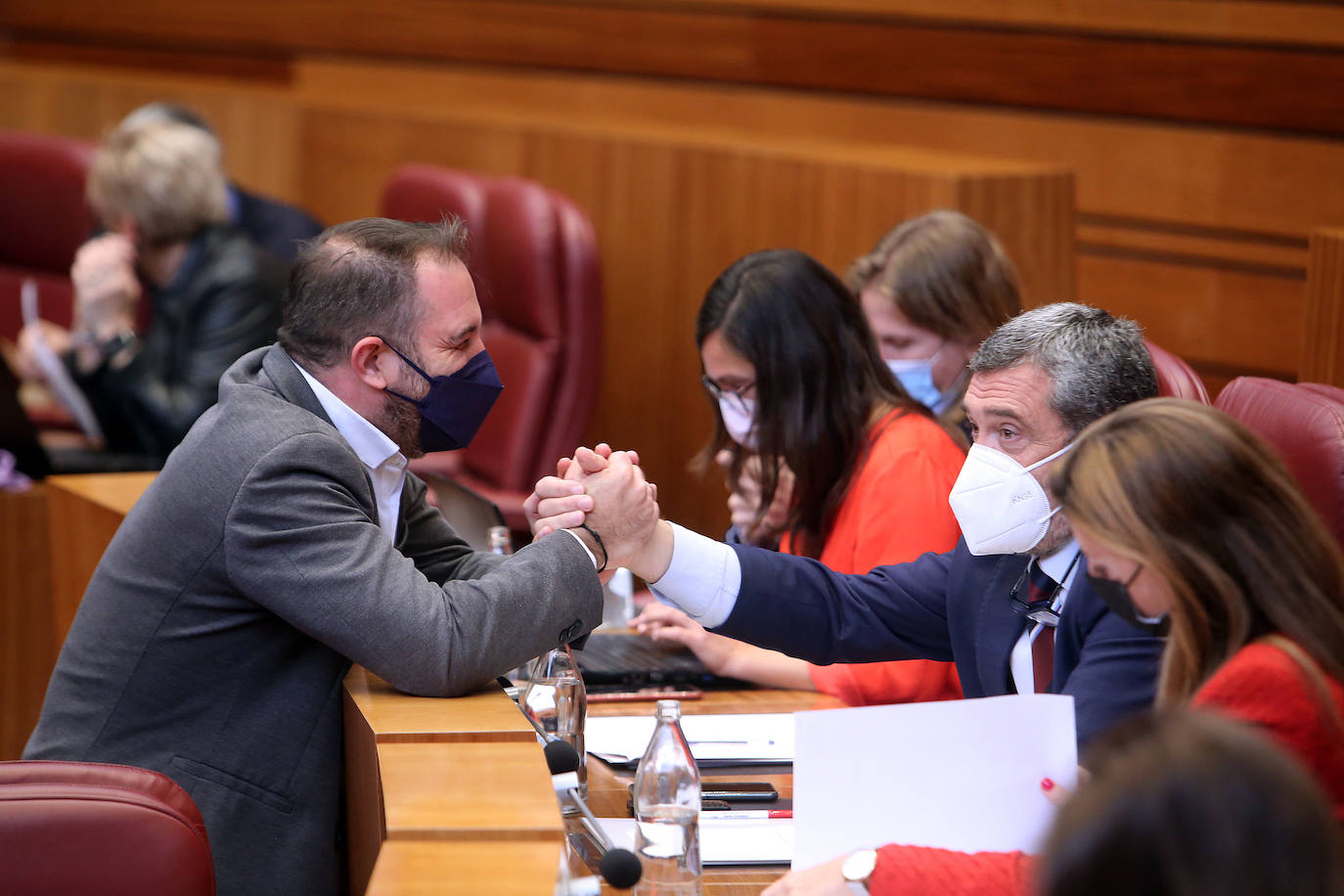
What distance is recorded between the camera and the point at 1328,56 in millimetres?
3385

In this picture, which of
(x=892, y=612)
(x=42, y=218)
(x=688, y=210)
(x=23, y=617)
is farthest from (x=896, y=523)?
(x=42, y=218)

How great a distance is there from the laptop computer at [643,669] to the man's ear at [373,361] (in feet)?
1.77

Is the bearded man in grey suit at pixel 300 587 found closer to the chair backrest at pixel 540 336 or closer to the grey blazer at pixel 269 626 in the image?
the grey blazer at pixel 269 626

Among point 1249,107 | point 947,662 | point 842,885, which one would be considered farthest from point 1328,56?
point 842,885

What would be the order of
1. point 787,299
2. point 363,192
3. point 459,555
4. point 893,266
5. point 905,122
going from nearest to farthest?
point 459,555, point 787,299, point 893,266, point 905,122, point 363,192

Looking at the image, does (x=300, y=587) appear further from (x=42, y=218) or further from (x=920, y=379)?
(x=42, y=218)

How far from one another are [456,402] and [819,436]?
0.65 metres

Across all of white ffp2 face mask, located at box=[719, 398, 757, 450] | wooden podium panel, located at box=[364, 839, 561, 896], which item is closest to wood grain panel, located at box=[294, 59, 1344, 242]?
white ffp2 face mask, located at box=[719, 398, 757, 450]

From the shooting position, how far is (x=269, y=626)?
1788 mm

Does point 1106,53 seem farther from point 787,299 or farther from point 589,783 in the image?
point 589,783

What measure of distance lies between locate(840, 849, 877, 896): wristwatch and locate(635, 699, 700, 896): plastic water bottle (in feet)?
0.53

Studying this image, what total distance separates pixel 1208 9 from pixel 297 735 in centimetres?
277

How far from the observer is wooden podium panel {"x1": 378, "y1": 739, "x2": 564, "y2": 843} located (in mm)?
1390

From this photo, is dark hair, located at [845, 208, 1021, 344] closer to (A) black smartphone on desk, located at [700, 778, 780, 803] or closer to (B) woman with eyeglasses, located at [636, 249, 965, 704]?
(B) woman with eyeglasses, located at [636, 249, 965, 704]
